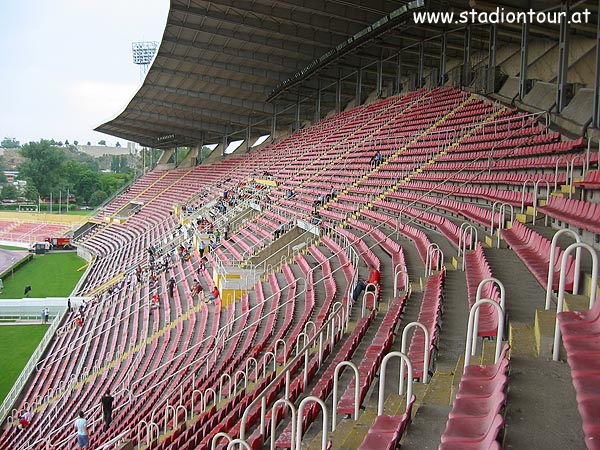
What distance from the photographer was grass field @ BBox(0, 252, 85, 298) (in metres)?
25.2

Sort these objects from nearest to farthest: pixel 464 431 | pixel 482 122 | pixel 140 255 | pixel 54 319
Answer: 1. pixel 464 431
2. pixel 482 122
3. pixel 54 319
4. pixel 140 255

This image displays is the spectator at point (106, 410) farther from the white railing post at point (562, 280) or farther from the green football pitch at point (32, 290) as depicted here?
the white railing post at point (562, 280)

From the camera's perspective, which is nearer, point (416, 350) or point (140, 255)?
point (416, 350)

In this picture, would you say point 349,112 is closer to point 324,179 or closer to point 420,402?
point 324,179

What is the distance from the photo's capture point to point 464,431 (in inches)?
96.7

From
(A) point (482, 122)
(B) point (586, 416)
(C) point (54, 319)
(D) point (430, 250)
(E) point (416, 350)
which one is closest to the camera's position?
(B) point (586, 416)

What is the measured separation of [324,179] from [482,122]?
6195 millimetres

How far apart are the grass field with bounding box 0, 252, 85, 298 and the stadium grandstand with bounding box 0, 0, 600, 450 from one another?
1.34 m

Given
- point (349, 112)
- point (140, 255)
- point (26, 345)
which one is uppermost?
point (349, 112)

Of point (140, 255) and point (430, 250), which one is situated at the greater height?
point (430, 250)

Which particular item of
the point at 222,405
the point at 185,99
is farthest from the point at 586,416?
the point at 185,99

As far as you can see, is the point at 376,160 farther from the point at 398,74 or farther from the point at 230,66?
the point at 230,66
